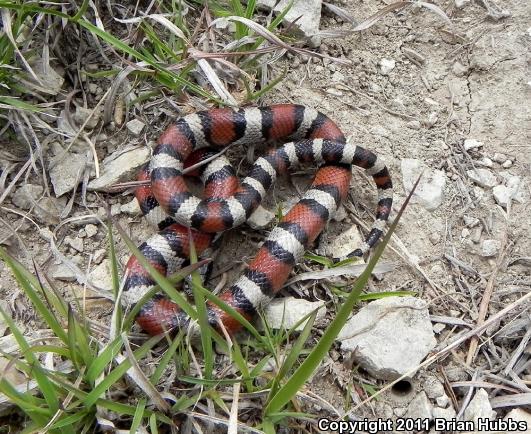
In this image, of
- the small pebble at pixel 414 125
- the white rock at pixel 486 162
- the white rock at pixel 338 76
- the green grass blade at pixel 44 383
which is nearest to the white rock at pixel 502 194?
the white rock at pixel 486 162

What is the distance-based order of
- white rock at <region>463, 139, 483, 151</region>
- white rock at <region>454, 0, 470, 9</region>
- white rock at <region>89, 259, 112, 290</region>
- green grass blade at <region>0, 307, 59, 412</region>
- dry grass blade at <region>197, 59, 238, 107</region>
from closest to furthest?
green grass blade at <region>0, 307, 59, 412</region> → white rock at <region>89, 259, 112, 290</region> → dry grass blade at <region>197, 59, 238, 107</region> → white rock at <region>463, 139, 483, 151</region> → white rock at <region>454, 0, 470, 9</region>

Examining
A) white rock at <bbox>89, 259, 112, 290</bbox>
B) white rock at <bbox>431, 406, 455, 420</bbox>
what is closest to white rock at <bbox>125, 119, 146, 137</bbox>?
white rock at <bbox>89, 259, 112, 290</bbox>

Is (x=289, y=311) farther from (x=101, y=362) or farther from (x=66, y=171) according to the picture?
(x=66, y=171)

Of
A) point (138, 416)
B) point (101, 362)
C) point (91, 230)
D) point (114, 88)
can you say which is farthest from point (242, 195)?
point (138, 416)

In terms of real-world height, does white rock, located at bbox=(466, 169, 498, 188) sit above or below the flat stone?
above

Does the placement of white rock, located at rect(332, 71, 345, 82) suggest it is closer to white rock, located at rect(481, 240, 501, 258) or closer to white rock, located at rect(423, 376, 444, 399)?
white rock, located at rect(481, 240, 501, 258)

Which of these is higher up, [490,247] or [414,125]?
[414,125]
